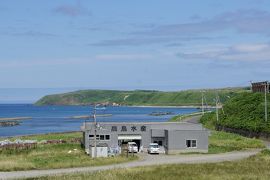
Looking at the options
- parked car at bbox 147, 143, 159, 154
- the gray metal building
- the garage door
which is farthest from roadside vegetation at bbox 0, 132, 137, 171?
parked car at bbox 147, 143, 159, 154

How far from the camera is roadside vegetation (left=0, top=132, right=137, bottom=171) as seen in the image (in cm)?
4691

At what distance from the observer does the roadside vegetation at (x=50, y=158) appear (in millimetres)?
46906

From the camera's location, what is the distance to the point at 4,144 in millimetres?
72562

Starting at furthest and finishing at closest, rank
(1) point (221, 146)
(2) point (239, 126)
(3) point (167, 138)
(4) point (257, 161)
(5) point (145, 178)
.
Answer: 1. (2) point (239, 126)
2. (1) point (221, 146)
3. (3) point (167, 138)
4. (4) point (257, 161)
5. (5) point (145, 178)

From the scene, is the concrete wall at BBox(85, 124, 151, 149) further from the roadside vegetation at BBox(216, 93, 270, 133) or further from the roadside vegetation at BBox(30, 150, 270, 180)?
the roadside vegetation at BBox(216, 93, 270, 133)

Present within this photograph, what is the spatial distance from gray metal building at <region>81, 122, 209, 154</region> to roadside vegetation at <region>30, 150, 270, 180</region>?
15.6 metres

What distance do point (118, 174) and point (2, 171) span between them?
1154 centimetres

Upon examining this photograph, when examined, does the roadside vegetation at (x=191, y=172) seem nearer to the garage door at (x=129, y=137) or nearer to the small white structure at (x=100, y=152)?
the small white structure at (x=100, y=152)

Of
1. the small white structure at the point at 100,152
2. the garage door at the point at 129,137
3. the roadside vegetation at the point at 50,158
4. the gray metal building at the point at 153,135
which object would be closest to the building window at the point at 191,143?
the gray metal building at the point at 153,135

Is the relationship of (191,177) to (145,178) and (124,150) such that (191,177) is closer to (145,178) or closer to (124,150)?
(145,178)

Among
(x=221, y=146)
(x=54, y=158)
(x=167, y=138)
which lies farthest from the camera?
(x=221, y=146)

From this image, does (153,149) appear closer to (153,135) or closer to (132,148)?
(132,148)

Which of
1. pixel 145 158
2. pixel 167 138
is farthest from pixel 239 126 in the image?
pixel 145 158

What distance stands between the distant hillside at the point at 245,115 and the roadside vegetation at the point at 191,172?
129 feet
